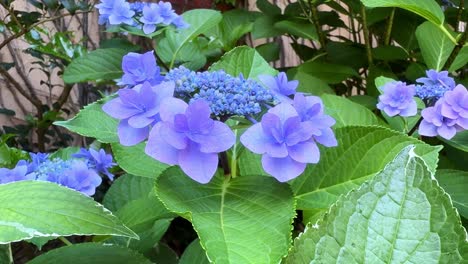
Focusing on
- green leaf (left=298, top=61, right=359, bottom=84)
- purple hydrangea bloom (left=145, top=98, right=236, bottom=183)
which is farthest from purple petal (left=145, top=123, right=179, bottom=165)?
green leaf (left=298, top=61, right=359, bottom=84)

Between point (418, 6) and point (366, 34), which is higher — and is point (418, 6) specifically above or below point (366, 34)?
above

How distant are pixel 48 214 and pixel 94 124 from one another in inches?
11.0

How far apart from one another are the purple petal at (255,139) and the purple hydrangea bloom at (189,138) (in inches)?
0.8

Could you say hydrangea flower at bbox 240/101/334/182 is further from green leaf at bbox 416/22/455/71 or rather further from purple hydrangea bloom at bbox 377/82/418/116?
green leaf at bbox 416/22/455/71

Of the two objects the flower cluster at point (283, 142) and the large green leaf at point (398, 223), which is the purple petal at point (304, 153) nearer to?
the flower cluster at point (283, 142)

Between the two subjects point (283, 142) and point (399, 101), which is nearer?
point (283, 142)

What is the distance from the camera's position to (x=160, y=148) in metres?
0.56

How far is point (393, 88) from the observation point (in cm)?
89

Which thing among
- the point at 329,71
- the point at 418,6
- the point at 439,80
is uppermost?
the point at 418,6

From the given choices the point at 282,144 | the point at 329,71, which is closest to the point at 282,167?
the point at 282,144

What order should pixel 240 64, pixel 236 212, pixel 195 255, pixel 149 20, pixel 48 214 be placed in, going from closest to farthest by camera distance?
1. pixel 48 214
2. pixel 236 212
3. pixel 195 255
4. pixel 240 64
5. pixel 149 20

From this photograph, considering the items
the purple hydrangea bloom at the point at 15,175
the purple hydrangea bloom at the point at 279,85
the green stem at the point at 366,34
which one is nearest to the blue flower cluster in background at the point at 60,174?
the purple hydrangea bloom at the point at 15,175

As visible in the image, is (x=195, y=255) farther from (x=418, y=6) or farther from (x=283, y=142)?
(x=418, y=6)

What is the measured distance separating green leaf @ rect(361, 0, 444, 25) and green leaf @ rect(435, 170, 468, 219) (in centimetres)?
26
